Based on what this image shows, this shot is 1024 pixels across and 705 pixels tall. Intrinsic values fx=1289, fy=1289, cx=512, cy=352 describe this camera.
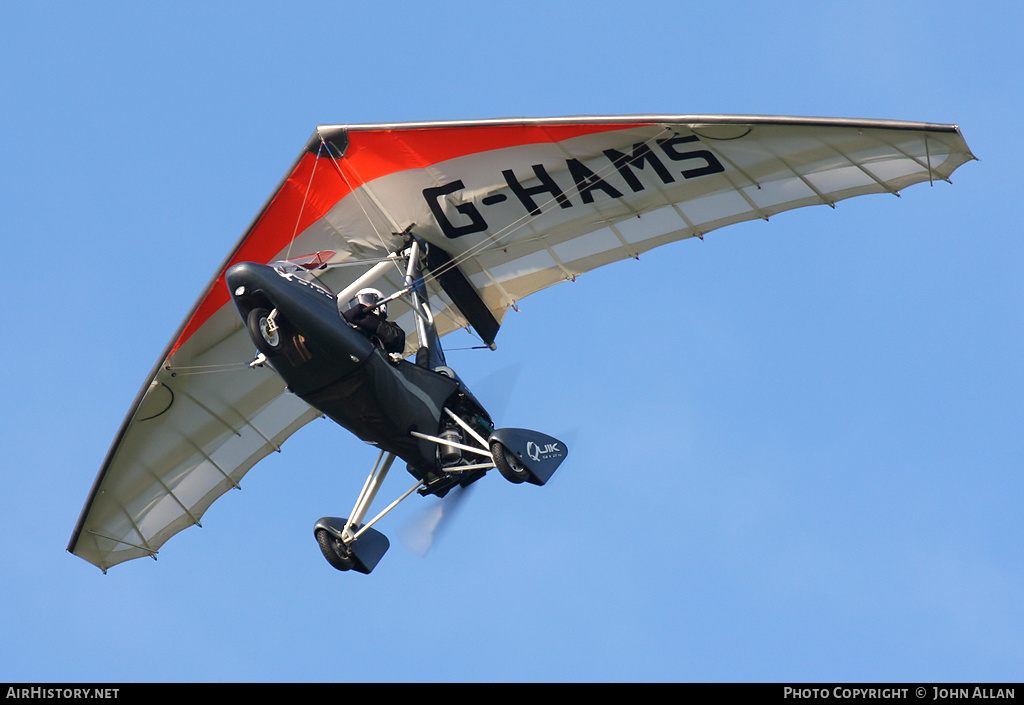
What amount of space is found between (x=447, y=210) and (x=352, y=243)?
A: 166cm

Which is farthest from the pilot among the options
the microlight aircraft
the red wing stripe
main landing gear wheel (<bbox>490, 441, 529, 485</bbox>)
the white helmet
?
the red wing stripe

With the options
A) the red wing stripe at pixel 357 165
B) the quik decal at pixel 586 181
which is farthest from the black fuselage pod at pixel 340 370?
the quik decal at pixel 586 181

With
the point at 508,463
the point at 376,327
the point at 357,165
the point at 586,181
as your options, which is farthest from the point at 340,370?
the point at 586,181

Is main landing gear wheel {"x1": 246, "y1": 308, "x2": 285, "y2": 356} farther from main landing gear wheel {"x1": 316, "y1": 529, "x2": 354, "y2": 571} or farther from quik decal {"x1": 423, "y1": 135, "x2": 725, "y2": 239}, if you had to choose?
quik decal {"x1": 423, "y1": 135, "x2": 725, "y2": 239}

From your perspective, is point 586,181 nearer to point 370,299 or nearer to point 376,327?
point 370,299

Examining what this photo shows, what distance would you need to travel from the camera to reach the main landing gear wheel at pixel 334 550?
1889cm

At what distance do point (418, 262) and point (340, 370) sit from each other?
355cm

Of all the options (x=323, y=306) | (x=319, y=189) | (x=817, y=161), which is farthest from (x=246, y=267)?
(x=817, y=161)

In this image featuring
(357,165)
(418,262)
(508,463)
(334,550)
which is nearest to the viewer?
(508,463)

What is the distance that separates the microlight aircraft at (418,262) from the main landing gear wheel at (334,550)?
2 centimetres

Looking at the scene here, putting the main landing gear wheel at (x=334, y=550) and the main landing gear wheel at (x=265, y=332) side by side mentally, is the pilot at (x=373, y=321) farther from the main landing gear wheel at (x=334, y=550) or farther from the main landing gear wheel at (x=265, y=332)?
the main landing gear wheel at (x=334, y=550)

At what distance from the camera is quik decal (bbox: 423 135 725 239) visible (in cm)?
1916

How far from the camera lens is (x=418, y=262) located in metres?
20.5

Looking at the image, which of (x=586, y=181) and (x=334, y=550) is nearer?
(x=334, y=550)
